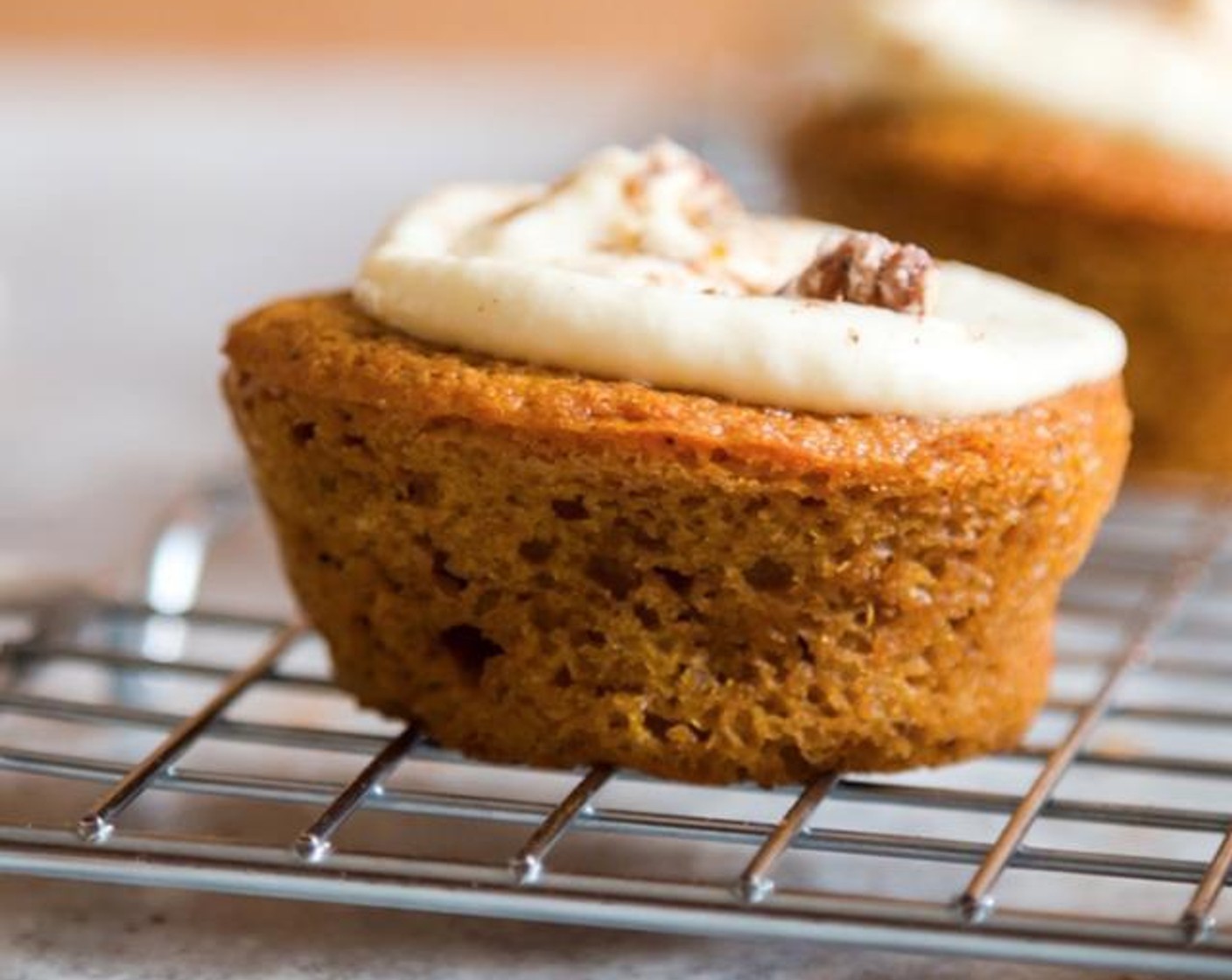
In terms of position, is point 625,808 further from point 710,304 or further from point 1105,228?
point 1105,228

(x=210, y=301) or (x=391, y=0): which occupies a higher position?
(x=391, y=0)

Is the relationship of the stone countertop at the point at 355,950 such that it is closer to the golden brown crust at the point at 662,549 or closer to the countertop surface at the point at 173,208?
the golden brown crust at the point at 662,549

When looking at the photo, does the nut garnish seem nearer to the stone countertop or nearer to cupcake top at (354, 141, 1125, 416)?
cupcake top at (354, 141, 1125, 416)

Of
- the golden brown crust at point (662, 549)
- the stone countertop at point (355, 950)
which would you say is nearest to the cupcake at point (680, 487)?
the golden brown crust at point (662, 549)

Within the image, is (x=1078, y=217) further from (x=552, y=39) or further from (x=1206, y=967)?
(x=552, y=39)

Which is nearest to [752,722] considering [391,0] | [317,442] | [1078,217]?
[317,442]

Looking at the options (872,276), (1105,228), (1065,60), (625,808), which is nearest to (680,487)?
(872,276)

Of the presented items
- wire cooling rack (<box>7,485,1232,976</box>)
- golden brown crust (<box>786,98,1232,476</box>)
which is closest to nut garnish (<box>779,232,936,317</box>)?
wire cooling rack (<box>7,485,1232,976</box>)
